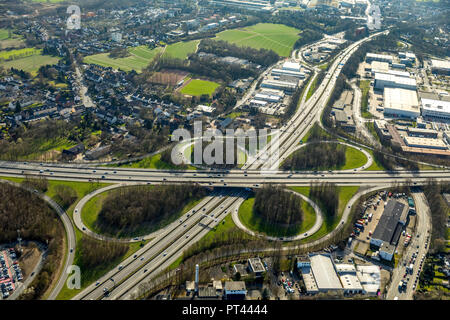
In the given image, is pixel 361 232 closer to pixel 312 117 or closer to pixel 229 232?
pixel 229 232

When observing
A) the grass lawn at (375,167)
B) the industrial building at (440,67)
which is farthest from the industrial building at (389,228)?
the industrial building at (440,67)

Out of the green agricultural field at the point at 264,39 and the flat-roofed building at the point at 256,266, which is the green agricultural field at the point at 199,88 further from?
the flat-roofed building at the point at 256,266

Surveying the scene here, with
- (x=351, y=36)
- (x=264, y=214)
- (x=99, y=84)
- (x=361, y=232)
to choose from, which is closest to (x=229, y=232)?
(x=264, y=214)

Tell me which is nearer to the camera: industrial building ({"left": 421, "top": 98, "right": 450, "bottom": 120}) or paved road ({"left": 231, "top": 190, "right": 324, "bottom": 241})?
paved road ({"left": 231, "top": 190, "right": 324, "bottom": 241})

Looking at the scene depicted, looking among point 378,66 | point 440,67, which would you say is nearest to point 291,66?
point 378,66

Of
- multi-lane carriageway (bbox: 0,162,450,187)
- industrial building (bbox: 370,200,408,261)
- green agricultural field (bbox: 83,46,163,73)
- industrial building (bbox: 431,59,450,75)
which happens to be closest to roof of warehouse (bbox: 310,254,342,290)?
industrial building (bbox: 370,200,408,261)

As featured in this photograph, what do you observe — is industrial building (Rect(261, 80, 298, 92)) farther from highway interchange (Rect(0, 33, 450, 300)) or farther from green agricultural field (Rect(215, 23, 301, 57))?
green agricultural field (Rect(215, 23, 301, 57))
